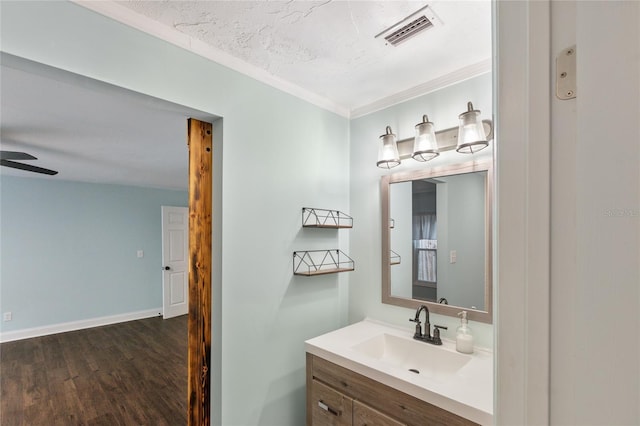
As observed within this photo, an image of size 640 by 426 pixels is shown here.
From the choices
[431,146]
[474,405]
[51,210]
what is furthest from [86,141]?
[474,405]

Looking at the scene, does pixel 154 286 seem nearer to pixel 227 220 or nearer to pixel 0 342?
pixel 0 342

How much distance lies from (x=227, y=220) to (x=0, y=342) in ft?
17.2

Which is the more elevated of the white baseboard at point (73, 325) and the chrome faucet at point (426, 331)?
the chrome faucet at point (426, 331)

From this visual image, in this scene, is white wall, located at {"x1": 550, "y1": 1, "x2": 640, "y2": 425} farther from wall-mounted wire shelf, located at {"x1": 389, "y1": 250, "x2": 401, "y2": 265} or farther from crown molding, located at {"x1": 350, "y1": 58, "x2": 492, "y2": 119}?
wall-mounted wire shelf, located at {"x1": 389, "y1": 250, "x2": 401, "y2": 265}

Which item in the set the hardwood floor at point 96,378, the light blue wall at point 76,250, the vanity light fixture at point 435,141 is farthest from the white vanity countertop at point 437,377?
the light blue wall at point 76,250

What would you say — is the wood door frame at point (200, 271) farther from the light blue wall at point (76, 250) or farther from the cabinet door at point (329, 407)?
the light blue wall at point (76, 250)

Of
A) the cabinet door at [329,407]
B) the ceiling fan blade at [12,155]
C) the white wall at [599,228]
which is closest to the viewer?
the white wall at [599,228]

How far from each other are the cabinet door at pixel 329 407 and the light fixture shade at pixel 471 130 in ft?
4.85

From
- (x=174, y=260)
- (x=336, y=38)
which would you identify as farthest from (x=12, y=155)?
(x=174, y=260)

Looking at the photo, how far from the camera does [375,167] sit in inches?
88.3

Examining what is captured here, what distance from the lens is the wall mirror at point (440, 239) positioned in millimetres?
1724

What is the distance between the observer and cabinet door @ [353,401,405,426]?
4.56 feet

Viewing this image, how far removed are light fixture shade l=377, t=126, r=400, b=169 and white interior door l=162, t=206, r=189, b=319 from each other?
4321 mm

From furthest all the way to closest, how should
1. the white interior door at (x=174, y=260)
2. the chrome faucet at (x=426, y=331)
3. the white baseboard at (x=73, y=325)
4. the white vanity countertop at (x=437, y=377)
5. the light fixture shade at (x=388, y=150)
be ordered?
the white interior door at (x=174, y=260), the white baseboard at (x=73, y=325), the light fixture shade at (x=388, y=150), the chrome faucet at (x=426, y=331), the white vanity countertop at (x=437, y=377)
